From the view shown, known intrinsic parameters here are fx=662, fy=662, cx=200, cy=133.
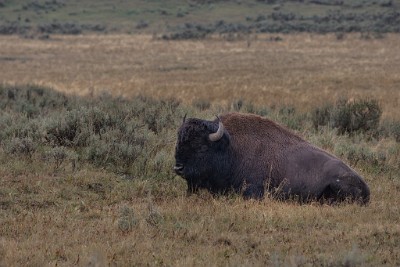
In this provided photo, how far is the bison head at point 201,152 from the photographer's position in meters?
8.34

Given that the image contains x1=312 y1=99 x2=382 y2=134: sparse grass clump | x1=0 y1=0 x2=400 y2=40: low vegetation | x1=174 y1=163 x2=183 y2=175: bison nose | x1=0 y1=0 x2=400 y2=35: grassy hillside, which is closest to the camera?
x1=174 y1=163 x2=183 y2=175: bison nose

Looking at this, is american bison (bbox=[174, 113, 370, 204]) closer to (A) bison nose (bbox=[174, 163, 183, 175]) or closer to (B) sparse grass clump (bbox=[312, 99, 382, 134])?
(A) bison nose (bbox=[174, 163, 183, 175])

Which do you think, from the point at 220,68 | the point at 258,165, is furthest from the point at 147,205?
the point at 220,68

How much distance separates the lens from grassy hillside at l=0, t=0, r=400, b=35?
54312 mm

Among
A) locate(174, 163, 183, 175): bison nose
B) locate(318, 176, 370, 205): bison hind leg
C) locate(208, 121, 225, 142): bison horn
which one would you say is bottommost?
locate(318, 176, 370, 205): bison hind leg

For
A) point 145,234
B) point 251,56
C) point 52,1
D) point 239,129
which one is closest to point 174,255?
point 145,234

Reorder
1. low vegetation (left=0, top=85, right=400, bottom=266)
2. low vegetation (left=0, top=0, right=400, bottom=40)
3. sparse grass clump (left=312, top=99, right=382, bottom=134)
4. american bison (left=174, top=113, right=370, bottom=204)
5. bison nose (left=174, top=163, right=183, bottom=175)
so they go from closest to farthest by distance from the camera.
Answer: low vegetation (left=0, top=85, right=400, bottom=266)
bison nose (left=174, top=163, right=183, bottom=175)
american bison (left=174, top=113, right=370, bottom=204)
sparse grass clump (left=312, top=99, right=382, bottom=134)
low vegetation (left=0, top=0, right=400, bottom=40)

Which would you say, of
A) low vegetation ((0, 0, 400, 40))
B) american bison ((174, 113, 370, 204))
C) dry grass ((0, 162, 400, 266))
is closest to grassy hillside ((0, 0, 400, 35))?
low vegetation ((0, 0, 400, 40))

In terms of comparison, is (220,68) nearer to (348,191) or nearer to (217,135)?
(217,135)

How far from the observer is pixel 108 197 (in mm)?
8531

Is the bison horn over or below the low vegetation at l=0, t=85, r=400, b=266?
over

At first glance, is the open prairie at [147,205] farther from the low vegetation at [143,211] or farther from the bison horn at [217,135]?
the bison horn at [217,135]

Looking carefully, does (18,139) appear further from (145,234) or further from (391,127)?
(391,127)

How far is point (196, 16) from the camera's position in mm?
66000
